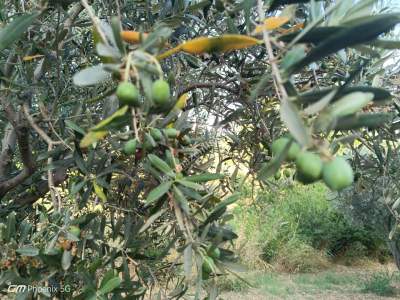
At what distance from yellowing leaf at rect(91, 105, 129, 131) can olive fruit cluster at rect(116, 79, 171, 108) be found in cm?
2

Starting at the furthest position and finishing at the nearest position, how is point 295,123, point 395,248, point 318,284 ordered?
point 318,284, point 395,248, point 295,123

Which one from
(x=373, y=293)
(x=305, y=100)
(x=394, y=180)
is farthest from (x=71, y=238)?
(x=373, y=293)

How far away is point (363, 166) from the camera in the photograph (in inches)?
68.6

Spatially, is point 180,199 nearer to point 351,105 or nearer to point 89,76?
point 89,76

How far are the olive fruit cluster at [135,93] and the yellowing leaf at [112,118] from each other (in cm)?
2

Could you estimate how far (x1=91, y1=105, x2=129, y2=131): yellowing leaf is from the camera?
24.2 inches

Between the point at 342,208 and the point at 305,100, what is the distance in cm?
623

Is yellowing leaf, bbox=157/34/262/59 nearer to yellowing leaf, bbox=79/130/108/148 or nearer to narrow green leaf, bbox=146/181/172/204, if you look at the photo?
yellowing leaf, bbox=79/130/108/148

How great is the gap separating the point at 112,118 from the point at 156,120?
31 centimetres

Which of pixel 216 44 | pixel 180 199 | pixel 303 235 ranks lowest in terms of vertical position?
pixel 303 235

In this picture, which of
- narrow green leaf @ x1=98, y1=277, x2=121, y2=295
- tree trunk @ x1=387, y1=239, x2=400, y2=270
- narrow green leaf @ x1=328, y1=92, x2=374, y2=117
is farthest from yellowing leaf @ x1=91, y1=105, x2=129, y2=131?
tree trunk @ x1=387, y1=239, x2=400, y2=270

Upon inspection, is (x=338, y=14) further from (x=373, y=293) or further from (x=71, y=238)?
(x=373, y=293)

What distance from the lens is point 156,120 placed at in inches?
36.6

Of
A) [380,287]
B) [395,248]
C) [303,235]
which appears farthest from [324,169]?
[303,235]
